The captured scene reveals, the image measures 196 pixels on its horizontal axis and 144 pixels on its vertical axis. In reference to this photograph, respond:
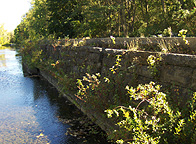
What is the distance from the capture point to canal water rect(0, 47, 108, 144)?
577cm

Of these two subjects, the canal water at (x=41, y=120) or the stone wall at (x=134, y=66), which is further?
the canal water at (x=41, y=120)

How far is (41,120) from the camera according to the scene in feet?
23.2

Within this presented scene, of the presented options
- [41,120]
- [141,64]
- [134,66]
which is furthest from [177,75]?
[41,120]

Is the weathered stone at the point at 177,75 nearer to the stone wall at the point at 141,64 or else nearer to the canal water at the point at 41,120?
the stone wall at the point at 141,64

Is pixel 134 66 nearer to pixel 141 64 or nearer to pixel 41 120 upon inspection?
pixel 141 64

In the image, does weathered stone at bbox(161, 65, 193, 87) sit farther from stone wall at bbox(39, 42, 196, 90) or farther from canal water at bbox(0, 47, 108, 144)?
canal water at bbox(0, 47, 108, 144)

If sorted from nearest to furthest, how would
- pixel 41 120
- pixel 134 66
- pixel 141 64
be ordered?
pixel 141 64
pixel 134 66
pixel 41 120

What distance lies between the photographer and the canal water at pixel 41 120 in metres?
5.77

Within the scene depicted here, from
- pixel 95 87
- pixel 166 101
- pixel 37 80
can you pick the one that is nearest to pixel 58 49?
pixel 37 80

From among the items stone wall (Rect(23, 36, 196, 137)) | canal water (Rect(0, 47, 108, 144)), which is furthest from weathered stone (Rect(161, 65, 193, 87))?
canal water (Rect(0, 47, 108, 144))

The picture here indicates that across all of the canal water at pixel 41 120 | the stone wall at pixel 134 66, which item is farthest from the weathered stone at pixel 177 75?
the canal water at pixel 41 120

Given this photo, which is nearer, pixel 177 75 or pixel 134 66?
pixel 177 75

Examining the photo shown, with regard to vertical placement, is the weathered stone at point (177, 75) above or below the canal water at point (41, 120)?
above

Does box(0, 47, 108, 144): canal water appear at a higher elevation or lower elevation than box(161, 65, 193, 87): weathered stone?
lower
